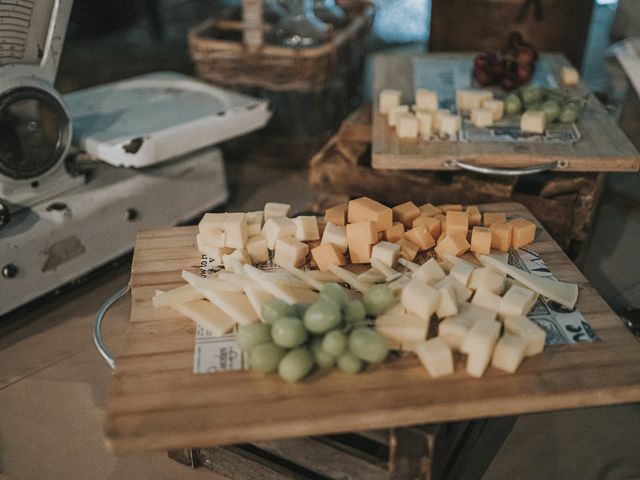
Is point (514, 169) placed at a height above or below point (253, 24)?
below

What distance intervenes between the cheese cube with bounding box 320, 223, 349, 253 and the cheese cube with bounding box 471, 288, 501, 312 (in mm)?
298

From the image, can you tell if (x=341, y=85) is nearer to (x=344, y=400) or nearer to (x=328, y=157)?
(x=328, y=157)

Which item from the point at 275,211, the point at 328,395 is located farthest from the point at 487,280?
the point at 275,211

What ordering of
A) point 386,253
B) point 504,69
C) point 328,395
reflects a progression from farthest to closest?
point 504,69
point 386,253
point 328,395

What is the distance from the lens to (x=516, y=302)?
3.65ft

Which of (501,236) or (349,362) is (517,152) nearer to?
(501,236)

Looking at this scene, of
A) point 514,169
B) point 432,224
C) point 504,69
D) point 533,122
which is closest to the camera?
point 432,224

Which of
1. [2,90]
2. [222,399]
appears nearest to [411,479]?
[222,399]

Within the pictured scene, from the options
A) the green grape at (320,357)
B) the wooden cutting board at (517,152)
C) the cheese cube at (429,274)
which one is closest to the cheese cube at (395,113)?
the wooden cutting board at (517,152)

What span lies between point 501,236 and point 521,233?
5 centimetres

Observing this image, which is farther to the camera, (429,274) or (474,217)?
(474,217)

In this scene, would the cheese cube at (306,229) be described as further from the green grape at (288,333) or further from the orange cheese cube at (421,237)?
the green grape at (288,333)

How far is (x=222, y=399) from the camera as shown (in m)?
1.00

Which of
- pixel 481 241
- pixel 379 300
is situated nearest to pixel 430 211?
pixel 481 241
